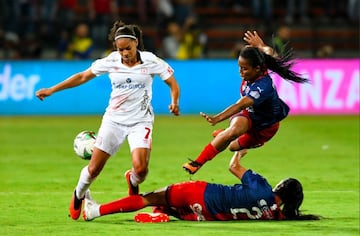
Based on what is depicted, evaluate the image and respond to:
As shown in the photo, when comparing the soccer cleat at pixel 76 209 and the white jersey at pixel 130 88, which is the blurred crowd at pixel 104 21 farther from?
the soccer cleat at pixel 76 209

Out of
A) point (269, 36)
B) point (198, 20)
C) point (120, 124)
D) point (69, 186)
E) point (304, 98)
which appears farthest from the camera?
point (198, 20)

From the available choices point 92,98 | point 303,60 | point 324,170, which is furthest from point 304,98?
point 324,170

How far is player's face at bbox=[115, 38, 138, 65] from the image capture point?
10812 millimetres

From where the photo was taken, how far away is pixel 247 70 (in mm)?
11016

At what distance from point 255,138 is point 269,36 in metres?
15.3

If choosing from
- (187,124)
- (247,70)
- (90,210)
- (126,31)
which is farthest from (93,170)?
(187,124)

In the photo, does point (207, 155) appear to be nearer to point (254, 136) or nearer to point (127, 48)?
point (254, 136)

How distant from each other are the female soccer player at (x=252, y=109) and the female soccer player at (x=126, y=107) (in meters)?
0.55

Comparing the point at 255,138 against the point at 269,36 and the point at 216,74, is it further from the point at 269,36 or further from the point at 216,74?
the point at 269,36

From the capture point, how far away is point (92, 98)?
78.7ft

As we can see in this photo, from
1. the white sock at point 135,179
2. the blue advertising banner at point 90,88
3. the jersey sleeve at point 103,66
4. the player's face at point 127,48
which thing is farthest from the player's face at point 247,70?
the blue advertising banner at point 90,88

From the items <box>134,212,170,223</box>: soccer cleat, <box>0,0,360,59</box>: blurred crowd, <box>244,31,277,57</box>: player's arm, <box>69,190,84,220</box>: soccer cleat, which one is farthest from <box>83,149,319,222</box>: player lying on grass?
<box>0,0,360,59</box>: blurred crowd

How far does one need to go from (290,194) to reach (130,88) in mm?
2056

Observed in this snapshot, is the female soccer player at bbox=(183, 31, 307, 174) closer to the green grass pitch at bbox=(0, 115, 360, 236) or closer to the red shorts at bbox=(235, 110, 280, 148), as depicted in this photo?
the red shorts at bbox=(235, 110, 280, 148)
